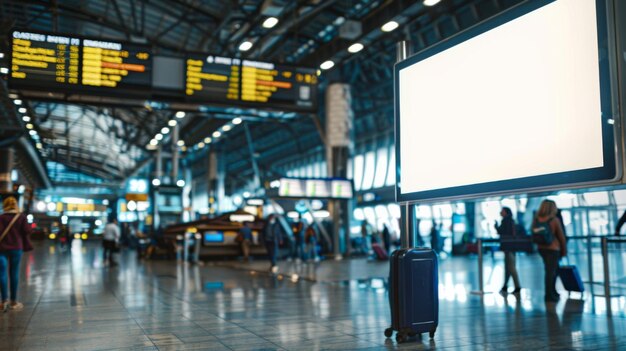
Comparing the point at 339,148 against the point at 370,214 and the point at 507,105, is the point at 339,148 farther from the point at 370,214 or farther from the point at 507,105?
the point at 507,105

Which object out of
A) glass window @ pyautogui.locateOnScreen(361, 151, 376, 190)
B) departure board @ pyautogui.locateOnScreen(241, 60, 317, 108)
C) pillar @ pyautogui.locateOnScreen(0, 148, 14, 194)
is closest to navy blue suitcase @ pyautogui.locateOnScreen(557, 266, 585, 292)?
departure board @ pyautogui.locateOnScreen(241, 60, 317, 108)

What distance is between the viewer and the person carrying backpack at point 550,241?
870cm

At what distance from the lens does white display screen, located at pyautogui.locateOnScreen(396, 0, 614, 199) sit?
4.00 meters

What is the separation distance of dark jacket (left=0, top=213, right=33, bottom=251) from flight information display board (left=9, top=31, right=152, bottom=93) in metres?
3.56

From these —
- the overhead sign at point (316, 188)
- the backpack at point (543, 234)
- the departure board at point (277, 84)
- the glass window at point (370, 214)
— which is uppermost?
the departure board at point (277, 84)

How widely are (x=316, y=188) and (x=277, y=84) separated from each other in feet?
28.9

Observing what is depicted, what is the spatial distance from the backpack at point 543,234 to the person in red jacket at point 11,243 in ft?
24.6

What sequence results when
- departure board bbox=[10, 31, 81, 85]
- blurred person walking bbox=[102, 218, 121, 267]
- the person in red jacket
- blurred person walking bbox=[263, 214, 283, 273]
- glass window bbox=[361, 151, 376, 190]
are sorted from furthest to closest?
1. glass window bbox=[361, 151, 376, 190]
2. blurred person walking bbox=[102, 218, 121, 267]
3. blurred person walking bbox=[263, 214, 283, 273]
4. departure board bbox=[10, 31, 81, 85]
5. the person in red jacket

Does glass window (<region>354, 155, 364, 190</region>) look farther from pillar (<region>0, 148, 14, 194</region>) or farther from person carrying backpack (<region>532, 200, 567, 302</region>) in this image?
person carrying backpack (<region>532, 200, 567, 302</region>)

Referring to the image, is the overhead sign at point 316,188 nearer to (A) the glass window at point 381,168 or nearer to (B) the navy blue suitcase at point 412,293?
(B) the navy blue suitcase at point 412,293

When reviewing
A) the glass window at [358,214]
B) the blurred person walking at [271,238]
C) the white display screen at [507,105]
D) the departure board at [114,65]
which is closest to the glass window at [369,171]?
the glass window at [358,214]

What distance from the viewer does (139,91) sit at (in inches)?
448

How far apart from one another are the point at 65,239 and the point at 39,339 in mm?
25602

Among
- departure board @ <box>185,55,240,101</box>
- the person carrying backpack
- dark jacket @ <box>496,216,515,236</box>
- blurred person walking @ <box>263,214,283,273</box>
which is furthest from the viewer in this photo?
blurred person walking @ <box>263,214,283,273</box>
